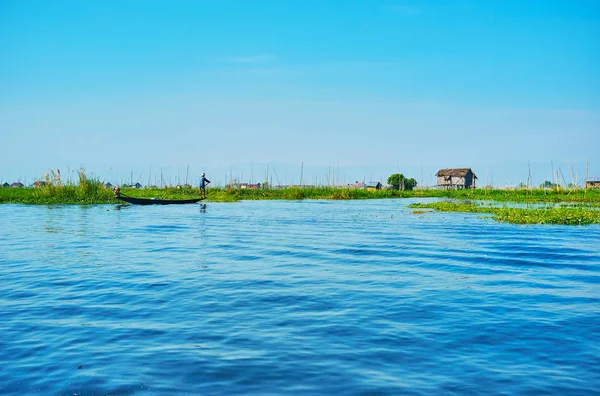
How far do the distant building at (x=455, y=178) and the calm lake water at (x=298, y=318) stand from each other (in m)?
62.1

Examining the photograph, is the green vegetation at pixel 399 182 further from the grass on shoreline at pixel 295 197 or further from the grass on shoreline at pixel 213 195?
the grass on shoreline at pixel 295 197

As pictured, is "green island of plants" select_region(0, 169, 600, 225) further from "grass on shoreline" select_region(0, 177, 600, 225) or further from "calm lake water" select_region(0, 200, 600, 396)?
"calm lake water" select_region(0, 200, 600, 396)

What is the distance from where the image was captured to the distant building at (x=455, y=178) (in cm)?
7456

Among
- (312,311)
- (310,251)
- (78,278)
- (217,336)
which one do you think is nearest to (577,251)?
(310,251)

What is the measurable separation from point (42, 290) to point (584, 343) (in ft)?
26.9

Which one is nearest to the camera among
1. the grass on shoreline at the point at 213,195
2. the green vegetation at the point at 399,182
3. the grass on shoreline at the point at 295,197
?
the grass on shoreline at the point at 295,197

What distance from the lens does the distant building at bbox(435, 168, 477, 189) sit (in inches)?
2936

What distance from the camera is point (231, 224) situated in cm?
2056

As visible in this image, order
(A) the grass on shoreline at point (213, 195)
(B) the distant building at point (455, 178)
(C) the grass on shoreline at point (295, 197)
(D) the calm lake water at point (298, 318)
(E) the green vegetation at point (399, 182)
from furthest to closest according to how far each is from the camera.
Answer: (E) the green vegetation at point (399, 182)
(B) the distant building at point (455, 178)
(A) the grass on shoreline at point (213, 195)
(C) the grass on shoreline at point (295, 197)
(D) the calm lake water at point (298, 318)

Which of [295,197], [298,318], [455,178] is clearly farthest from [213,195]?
A: [455,178]

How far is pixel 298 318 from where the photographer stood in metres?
6.84

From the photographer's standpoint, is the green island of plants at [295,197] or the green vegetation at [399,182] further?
the green vegetation at [399,182]

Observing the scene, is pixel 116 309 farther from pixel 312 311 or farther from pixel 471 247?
pixel 471 247

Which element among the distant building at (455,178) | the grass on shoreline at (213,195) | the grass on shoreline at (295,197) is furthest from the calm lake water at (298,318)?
the distant building at (455,178)
